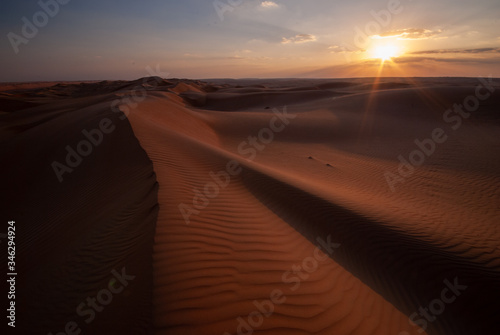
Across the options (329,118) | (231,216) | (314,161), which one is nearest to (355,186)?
(314,161)

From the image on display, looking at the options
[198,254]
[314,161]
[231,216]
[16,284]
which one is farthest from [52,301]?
[314,161]

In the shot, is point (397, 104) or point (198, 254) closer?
point (198, 254)

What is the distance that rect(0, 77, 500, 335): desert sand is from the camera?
252 cm

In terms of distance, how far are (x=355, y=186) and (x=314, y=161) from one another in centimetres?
257

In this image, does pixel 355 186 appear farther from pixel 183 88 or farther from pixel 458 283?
pixel 183 88

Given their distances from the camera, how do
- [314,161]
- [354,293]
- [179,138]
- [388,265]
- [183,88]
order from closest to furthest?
[354,293], [388,265], [179,138], [314,161], [183,88]

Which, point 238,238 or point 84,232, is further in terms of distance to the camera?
point 84,232

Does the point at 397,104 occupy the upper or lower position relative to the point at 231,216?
upper

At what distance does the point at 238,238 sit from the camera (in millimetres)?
3545

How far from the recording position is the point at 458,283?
367 cm

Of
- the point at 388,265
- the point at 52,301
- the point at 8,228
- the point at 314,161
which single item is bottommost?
the point at 8,228

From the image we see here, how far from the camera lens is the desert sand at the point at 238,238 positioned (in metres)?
2.52

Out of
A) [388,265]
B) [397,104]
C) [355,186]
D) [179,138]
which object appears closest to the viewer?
[388,265]

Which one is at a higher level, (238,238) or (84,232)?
(238,238)
